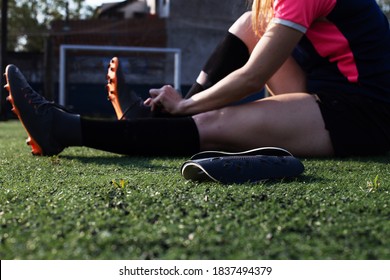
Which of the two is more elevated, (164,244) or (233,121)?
(164,244)

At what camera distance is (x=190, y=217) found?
3.04 ft

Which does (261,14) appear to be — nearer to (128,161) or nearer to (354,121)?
(354,121)

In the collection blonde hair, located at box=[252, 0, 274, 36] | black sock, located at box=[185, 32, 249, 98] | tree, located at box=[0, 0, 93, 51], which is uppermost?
blonde hair, located at box=[252, 0, 274, 36]

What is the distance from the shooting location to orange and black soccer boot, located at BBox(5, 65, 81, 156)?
1885 millimetres

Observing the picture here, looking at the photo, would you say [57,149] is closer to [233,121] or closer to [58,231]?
[233,121]

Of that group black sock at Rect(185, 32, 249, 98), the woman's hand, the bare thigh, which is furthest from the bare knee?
black sock at Rect(185, 32, 249, 98)

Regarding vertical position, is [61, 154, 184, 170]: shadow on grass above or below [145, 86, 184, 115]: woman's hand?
below

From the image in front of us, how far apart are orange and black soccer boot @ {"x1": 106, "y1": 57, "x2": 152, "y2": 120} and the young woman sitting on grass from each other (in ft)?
0.66

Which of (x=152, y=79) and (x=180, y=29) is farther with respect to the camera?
(x=180, y=29)

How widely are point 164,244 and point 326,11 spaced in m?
1.34

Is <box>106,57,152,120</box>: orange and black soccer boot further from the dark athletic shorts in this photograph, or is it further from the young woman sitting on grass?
the dark athletic shorts

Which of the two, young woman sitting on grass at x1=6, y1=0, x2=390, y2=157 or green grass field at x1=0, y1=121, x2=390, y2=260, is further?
young woman sitting on grass at x1=6, y1=0, x2=390, y2=157
